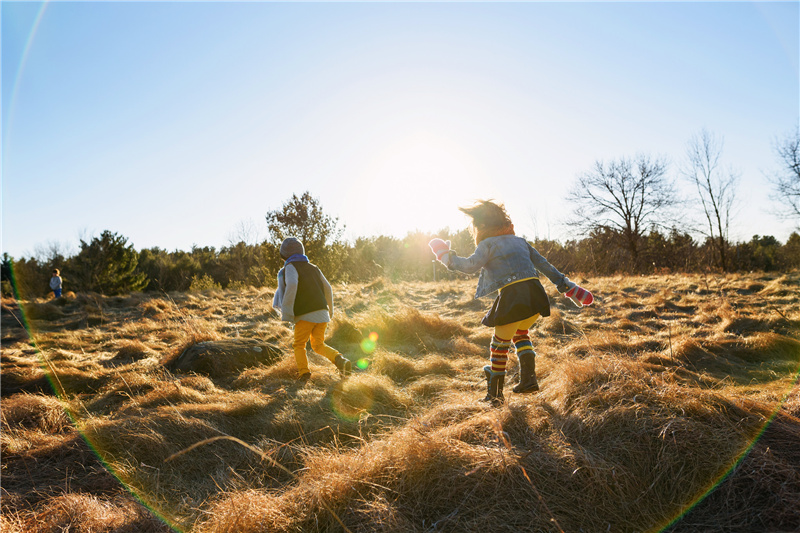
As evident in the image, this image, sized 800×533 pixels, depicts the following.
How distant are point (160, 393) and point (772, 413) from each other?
190 inches

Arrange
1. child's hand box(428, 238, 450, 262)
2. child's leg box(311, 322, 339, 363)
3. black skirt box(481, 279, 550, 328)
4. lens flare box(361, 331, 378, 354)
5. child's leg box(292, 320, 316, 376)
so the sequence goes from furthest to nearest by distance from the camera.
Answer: lens flare box(361, 331, 378, 354)
child's leg box(311, 322, 339, 363)
child's leg box(292, 320, 316, 376)
child's hand box(428, 238, 450, 262)
black skirt box(481, 279, 550, 328)

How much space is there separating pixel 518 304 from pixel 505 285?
0.22 meters

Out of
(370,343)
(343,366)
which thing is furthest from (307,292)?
(370,343)

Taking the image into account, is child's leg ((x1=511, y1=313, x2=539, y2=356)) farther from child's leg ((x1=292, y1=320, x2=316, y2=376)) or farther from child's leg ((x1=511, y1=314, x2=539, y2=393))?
child's leg ((x1=292, y1=320, x2=316, y2=376))

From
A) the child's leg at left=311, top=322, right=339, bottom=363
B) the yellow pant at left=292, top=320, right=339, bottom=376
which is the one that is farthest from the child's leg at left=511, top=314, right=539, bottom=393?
the child's leg at left=311, top=322, right=339, bottom=363

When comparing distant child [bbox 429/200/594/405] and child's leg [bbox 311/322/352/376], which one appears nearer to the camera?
distant child [bbox 429/200/594/405]

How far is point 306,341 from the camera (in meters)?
4.82

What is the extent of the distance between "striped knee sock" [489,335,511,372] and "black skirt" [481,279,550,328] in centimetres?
19

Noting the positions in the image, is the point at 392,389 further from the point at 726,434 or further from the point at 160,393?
the point at 726,434

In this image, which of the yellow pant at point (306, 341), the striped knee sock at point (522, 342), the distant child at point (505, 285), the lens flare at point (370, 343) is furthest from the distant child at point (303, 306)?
the striped knee sock at point (522, 342)

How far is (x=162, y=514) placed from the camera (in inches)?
85.8

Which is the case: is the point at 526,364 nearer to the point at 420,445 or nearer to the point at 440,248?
the point at 440,248

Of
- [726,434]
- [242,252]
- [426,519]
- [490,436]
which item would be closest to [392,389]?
[490,436]

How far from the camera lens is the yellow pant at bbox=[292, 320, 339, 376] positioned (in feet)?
15.4
